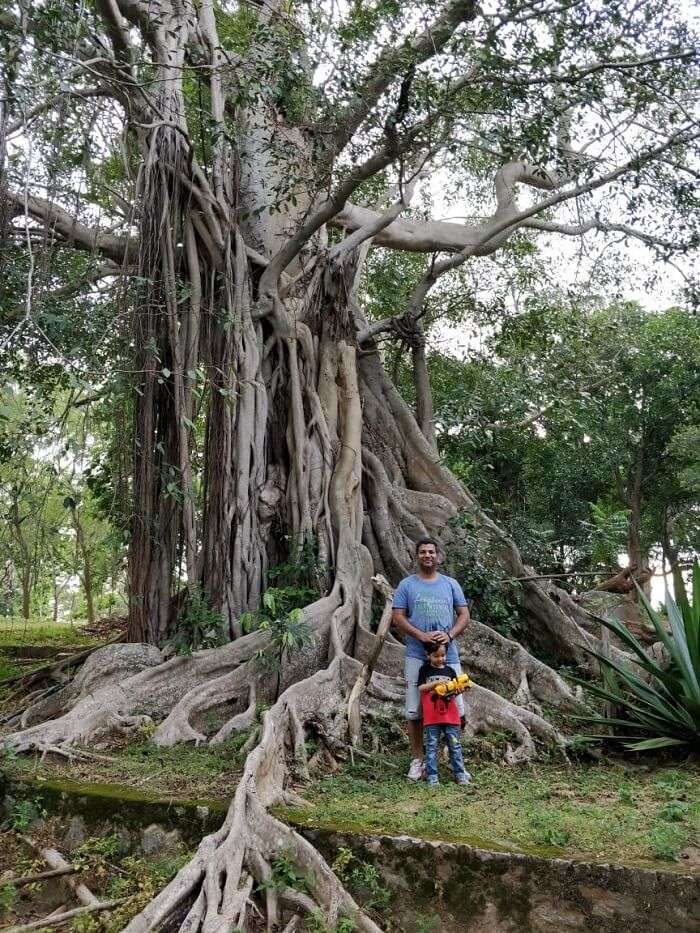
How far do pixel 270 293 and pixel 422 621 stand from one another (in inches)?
133

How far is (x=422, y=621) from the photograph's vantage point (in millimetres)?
4137

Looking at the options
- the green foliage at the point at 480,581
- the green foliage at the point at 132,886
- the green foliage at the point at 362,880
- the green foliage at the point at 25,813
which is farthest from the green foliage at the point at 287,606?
the green foliage at the point at 362,880

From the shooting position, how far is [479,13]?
4930mm

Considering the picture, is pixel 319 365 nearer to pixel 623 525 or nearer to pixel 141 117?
pixel 141 117

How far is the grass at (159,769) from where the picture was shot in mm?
3695

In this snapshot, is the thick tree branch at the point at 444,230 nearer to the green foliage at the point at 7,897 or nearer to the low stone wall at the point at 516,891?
the low stone wall at the point at 516,891

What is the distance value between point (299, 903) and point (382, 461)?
4.93 m

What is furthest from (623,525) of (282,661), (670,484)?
(670,484)

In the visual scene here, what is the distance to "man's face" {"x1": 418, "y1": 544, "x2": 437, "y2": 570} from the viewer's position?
4176 mm

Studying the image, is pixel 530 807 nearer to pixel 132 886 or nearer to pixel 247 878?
pixel 247 878

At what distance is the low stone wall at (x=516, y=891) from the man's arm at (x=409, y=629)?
1.19 meters

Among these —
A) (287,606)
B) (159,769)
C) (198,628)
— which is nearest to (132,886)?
(159,769)

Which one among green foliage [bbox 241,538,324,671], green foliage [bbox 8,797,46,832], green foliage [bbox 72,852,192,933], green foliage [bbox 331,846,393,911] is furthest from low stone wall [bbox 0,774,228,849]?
green foliage [bbox 241,538,324,671]

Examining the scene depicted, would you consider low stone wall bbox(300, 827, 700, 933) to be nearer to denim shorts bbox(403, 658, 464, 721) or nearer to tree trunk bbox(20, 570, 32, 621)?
denim shorts bbox(403, 658, 464, 721)
